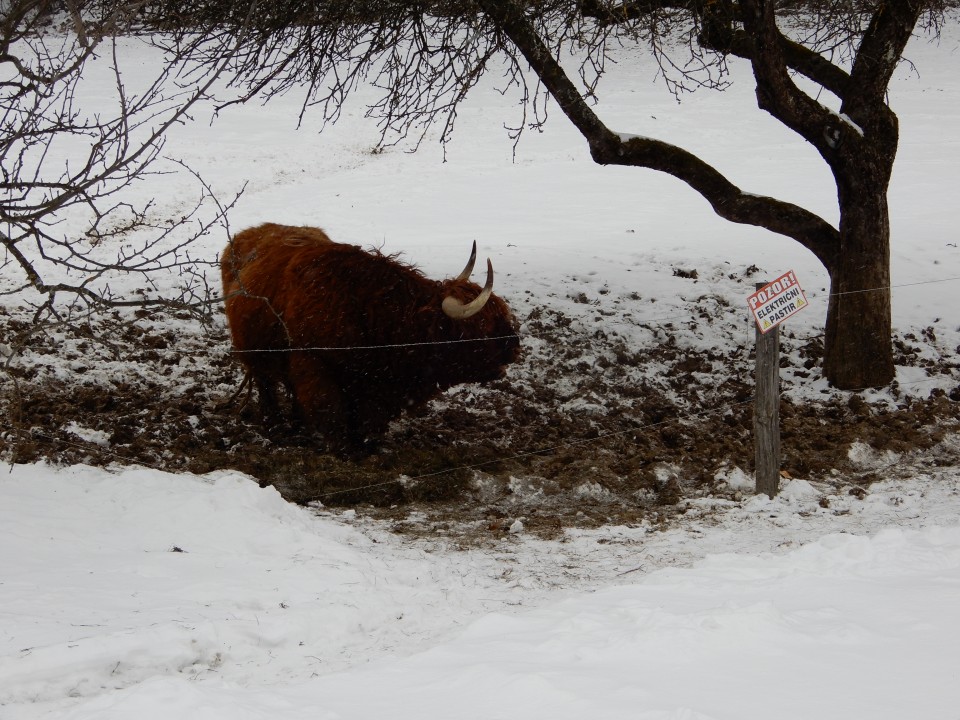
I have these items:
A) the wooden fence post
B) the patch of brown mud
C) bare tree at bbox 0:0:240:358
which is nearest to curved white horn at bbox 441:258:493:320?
the patch of brown mud

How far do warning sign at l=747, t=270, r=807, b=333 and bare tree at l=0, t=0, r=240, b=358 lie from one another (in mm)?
3612

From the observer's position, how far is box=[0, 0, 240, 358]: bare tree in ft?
13.0

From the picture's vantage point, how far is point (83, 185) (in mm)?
3938

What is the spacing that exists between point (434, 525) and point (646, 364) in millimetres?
3475

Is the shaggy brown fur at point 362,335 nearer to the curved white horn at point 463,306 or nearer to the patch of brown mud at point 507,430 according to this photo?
the curved white horn at point 463,306

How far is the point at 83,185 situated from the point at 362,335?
316 cm

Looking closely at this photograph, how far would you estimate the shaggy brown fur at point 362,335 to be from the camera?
6930 millimetres

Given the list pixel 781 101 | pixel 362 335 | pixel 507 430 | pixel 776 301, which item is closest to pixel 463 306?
pixel 362 335

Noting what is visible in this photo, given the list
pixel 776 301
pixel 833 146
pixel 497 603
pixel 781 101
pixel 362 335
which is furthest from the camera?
pixel 833 146

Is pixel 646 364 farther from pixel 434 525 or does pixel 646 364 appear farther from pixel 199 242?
pixel 199 242

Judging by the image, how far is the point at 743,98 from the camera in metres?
23.9

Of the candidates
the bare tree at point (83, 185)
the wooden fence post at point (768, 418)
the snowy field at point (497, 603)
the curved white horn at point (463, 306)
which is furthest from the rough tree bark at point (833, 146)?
the bare tree at point (83, 185)

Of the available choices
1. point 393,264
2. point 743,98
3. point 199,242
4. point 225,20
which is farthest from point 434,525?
point 743,98

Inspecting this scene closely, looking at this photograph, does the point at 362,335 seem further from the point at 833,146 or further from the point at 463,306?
the point at 833,146
